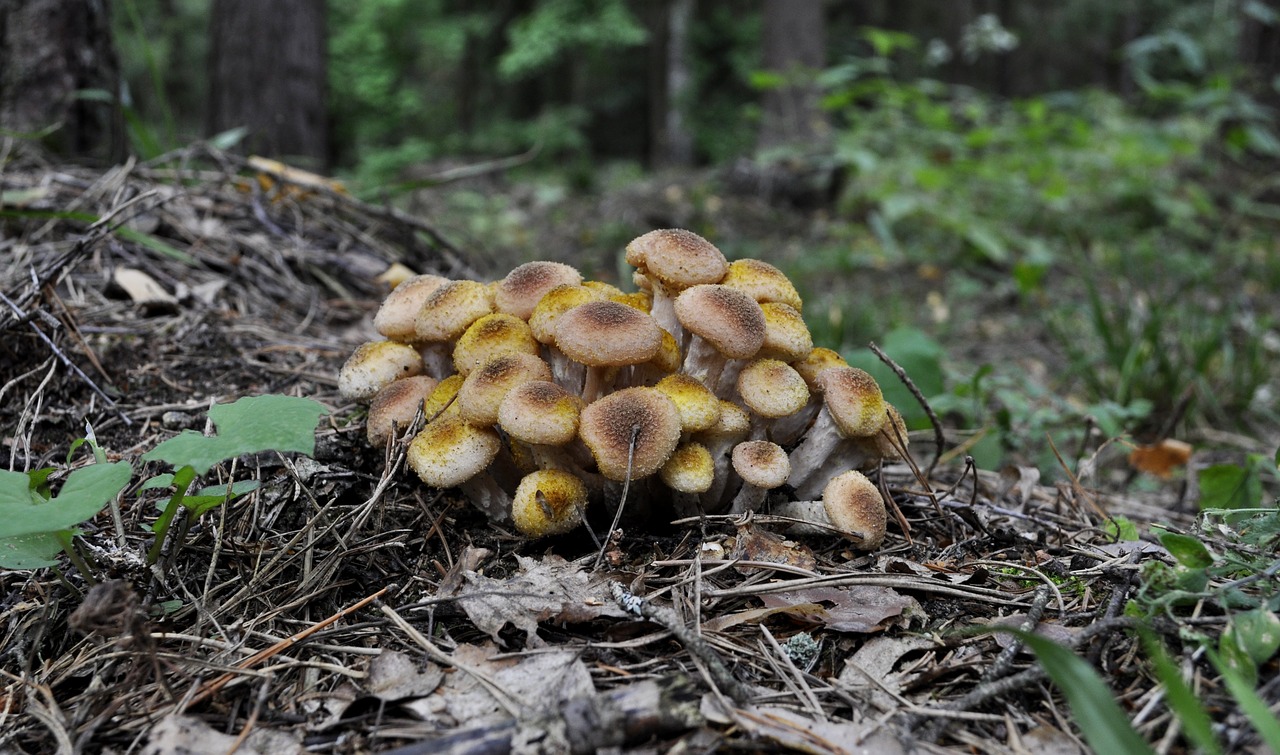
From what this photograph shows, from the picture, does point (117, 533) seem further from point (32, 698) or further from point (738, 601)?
point (738, 601)

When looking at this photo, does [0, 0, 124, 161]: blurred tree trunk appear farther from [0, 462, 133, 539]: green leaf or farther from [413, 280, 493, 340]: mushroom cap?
[0, 462, 133, 539]: green leaf

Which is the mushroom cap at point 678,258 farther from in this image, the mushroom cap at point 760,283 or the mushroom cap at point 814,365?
the mushroom cap at point 814,365

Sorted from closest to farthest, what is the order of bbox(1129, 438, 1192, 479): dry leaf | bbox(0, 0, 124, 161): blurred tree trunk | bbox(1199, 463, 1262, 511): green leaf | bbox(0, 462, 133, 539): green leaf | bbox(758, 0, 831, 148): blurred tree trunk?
bbox(0, 462, 133, 539): green leaf
bbox(1199, 463, 1262, 511): green leaf
bbox(1129, 438, 1192, 479): dry leaf
bbox(0, 0, 124, 161): blurred tree trunk
bbox(758, 0, 831, 148): blurred tree trunk

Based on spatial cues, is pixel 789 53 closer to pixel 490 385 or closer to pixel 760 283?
pixel 760 283

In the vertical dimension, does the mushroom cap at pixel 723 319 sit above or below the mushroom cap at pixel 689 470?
above

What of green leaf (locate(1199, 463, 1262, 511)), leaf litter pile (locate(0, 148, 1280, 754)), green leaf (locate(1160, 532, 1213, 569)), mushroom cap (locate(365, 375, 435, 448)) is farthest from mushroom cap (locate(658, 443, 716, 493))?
green leaf (locate(1199, 463, 1262, 511))

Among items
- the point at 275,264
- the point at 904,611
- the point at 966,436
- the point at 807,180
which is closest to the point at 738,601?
the point at 904,611

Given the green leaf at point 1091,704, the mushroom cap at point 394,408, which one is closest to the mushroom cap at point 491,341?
the mushroom cap at point 394,408
